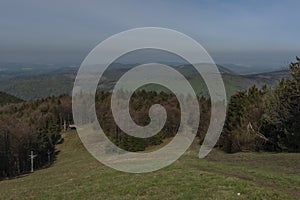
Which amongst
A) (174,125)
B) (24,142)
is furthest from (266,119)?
(24,142)

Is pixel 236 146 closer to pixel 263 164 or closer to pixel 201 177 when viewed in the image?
pixel 263 164

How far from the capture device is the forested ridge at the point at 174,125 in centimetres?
5091

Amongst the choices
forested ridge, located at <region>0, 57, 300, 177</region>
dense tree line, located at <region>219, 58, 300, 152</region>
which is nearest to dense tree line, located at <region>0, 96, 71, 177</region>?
forested ridge, located at <region>0, 57, 300, 177</region>

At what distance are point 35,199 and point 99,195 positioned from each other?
4.57 meters

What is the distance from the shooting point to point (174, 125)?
104500mm

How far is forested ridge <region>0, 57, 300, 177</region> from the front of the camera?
50.9m

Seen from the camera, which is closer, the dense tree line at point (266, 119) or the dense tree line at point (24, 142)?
the dense tree line at point (266, 119)

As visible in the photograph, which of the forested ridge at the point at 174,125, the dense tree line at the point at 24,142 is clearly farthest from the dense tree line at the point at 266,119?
the dense tree line at the point at 24,142

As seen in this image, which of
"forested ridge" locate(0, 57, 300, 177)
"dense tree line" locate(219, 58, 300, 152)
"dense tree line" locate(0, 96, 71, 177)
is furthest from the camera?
"dense tree line" locate(0, 96, 71, 177)

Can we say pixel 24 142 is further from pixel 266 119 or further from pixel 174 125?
pixel 266 119

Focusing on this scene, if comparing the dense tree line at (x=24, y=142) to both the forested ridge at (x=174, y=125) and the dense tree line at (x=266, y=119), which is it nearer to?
the forested ridge at (x=174, y=125)

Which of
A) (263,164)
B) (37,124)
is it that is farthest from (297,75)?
(37,124)

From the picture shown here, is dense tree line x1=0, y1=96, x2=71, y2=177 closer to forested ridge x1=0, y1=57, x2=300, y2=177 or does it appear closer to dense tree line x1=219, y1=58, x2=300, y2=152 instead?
forested ridge x1=0, y1=57, x2=300, y2=177

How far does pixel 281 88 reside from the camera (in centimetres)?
5244
